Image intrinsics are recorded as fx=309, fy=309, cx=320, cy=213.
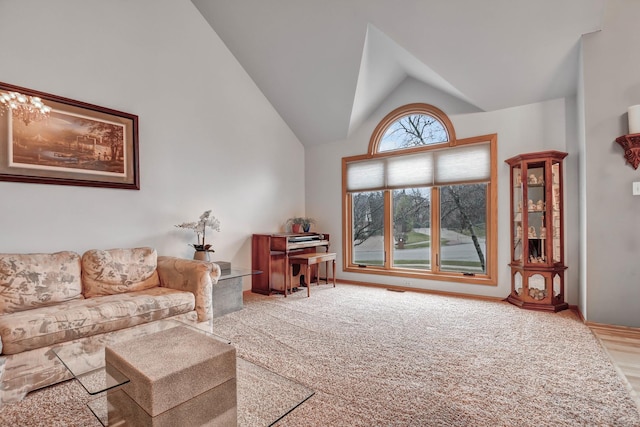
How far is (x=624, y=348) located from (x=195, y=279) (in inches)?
145

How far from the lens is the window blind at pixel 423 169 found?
13.8 feet

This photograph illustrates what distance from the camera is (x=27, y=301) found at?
233 cm

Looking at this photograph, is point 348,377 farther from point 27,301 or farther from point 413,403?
point 27,301

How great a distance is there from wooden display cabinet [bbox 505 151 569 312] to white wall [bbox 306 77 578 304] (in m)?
0.15

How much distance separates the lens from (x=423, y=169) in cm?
464

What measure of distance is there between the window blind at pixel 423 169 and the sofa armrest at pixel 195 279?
304 cm

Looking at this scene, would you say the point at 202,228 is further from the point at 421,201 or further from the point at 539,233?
the point at 539,233

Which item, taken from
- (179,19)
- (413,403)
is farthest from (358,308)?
(179,19)

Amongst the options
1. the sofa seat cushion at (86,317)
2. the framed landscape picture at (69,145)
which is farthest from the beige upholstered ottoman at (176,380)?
the framed landscape picture at (69,145)

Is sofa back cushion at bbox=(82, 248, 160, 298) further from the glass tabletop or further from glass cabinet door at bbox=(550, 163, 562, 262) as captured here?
glass cabinet door at bbox=(550, 163, 562, 262)

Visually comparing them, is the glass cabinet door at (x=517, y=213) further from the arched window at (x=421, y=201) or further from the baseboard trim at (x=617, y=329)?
the baseboard trim at (x=617, y=329)

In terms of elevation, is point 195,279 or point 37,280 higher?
point 37,280

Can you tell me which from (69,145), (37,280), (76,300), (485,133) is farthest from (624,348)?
(69,145)

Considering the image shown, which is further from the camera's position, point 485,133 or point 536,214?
point 485,133
